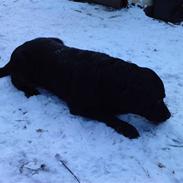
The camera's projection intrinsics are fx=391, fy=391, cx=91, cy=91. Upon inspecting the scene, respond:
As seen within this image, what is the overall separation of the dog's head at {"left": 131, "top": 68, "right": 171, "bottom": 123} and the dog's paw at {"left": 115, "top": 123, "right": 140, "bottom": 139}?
0.16 meters

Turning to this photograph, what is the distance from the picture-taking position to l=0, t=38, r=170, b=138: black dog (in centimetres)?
377

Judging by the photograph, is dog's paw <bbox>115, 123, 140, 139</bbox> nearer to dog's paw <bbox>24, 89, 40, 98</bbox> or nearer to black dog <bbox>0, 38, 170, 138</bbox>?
black dog <bbox>0, 38, 170, 138</bbox>

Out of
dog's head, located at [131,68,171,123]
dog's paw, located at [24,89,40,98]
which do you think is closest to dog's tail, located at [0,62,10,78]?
dog's paw, located at [24,89,40,98]

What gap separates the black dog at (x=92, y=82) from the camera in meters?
3.77

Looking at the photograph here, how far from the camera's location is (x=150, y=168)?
3467mm

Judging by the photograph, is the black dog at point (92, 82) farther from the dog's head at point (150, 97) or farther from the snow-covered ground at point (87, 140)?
the snow-covered ground at point (87, 140)

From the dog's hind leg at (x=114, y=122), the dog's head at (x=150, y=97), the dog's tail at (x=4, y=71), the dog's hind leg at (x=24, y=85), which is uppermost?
the dog's head at (x=150, y=97)

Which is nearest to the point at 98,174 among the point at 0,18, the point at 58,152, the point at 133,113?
the point at 58,152

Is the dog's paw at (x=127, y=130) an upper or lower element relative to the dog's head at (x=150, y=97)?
lower

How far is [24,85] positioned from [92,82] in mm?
993

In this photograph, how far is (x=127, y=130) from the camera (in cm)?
380

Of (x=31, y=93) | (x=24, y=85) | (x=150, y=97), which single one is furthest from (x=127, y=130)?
(x=24, y=85)

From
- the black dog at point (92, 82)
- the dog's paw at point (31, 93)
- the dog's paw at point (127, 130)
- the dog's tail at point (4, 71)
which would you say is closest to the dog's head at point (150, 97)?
the black dog at point (92, 82)

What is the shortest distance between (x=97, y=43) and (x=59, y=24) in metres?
1.06
